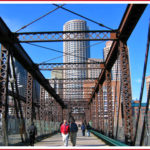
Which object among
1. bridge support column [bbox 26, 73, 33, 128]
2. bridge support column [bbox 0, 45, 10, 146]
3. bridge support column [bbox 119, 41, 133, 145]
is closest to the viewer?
bridge support column [bbox 0, 45, 10, 146]

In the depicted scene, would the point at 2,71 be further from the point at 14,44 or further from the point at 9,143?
the point at 9,143

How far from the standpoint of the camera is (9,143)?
12.6 meters

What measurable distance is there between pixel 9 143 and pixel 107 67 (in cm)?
1272

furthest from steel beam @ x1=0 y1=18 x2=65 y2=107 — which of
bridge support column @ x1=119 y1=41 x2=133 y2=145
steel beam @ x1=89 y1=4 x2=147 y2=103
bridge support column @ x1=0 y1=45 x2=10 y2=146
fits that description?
bridge support column @ x1=119 y1=41 x2=133 y2=145

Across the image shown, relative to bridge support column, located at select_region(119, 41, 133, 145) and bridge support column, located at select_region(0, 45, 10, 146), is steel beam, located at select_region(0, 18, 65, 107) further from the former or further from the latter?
bridge support column, located at select_region(119, 41, 133, 145)

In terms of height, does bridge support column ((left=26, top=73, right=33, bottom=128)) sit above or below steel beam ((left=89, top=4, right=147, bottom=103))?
below

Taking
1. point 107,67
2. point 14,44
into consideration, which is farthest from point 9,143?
point 107,67

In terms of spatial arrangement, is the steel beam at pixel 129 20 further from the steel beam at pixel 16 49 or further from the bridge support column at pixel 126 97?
the steel beam at pixel 16 49

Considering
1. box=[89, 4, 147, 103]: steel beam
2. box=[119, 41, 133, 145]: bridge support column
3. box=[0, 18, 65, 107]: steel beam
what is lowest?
box=[119, 41, 133, 145]: bridge support column

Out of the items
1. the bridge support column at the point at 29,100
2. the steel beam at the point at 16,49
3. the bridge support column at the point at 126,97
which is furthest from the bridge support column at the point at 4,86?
the bridge support column at the point at 29,100

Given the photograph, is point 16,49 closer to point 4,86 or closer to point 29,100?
point 4,86

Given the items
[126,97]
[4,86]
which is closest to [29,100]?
[4,86]

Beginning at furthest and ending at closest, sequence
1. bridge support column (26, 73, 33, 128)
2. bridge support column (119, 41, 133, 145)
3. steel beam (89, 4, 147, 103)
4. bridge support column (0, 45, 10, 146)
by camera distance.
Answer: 1. bridge support column (26, 73, 33, 128)
2. bridge support column (119, 41, 133, 145)
3. bridge support column (0, 45, 10, 146)
4. steel beam (89, 4, 147, 103)

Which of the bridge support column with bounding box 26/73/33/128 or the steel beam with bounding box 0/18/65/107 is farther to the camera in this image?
the bridge support column with bounding box 26/73/33/128
